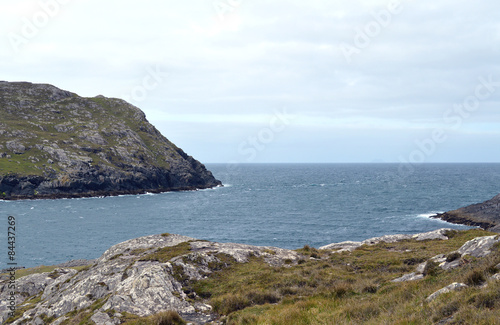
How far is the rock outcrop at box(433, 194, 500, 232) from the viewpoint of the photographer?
78.2m

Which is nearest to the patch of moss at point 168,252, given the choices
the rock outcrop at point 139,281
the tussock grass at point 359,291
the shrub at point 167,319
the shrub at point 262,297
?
the rock outcrop at point 139,281

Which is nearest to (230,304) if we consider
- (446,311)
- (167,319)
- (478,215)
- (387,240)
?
(167,319)

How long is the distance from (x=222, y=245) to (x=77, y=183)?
141 metres

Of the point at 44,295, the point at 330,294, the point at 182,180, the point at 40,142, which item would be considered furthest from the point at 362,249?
the point at 40,142

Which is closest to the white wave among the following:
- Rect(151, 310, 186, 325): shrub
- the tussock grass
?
the tussock grass

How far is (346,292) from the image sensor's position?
16.8 meters

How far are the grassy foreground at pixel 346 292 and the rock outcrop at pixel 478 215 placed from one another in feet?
205

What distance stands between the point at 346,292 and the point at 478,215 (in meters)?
87.1

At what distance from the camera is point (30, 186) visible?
5394 inches

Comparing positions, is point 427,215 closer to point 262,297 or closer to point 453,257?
point 453,257

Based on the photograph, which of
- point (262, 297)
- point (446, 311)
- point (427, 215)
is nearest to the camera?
point (446, 311)

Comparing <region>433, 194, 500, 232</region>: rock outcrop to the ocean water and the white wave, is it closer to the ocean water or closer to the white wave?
the white wave

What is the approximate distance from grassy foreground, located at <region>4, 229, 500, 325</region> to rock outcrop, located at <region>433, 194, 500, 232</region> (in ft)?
205

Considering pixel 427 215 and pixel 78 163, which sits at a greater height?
pixel 78 163
